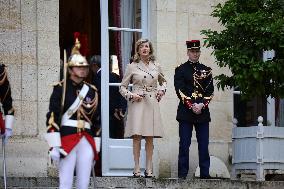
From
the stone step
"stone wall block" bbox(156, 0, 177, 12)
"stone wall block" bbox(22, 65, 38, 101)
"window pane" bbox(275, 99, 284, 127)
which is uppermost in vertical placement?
"stone wall block" bbox(156, 0, 177, 12)

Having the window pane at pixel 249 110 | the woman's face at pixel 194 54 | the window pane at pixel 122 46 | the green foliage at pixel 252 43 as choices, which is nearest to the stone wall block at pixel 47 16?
the window pane at pixel 122 46

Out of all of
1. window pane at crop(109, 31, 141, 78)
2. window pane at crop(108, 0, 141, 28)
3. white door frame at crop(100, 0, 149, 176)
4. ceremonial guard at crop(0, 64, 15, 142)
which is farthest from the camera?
window pane at crop(108, 0, 141, 28)

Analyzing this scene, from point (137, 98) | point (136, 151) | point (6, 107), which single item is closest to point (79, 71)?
point (6, 107)

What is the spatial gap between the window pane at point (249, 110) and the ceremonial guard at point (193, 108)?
2.18 m

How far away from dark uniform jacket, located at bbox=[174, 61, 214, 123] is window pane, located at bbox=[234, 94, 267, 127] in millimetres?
2171

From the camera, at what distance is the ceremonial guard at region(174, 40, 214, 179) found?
13297 mm

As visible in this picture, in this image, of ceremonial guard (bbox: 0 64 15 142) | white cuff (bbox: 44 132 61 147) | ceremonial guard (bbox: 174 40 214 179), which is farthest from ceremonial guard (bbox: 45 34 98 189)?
ceremonial guard (bbox: 174 40 214 179)

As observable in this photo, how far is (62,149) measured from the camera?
952cm

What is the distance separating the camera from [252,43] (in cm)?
1246

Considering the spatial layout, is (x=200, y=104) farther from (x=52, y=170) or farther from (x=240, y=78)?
(x=52, y=170)

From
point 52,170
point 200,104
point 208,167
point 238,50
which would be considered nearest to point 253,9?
point 238,50

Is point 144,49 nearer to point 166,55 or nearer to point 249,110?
point 166,55

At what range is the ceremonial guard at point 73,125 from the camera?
9.55 metres

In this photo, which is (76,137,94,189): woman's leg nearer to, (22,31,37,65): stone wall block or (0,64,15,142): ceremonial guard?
(0,64,15,142): ceremonial guard
